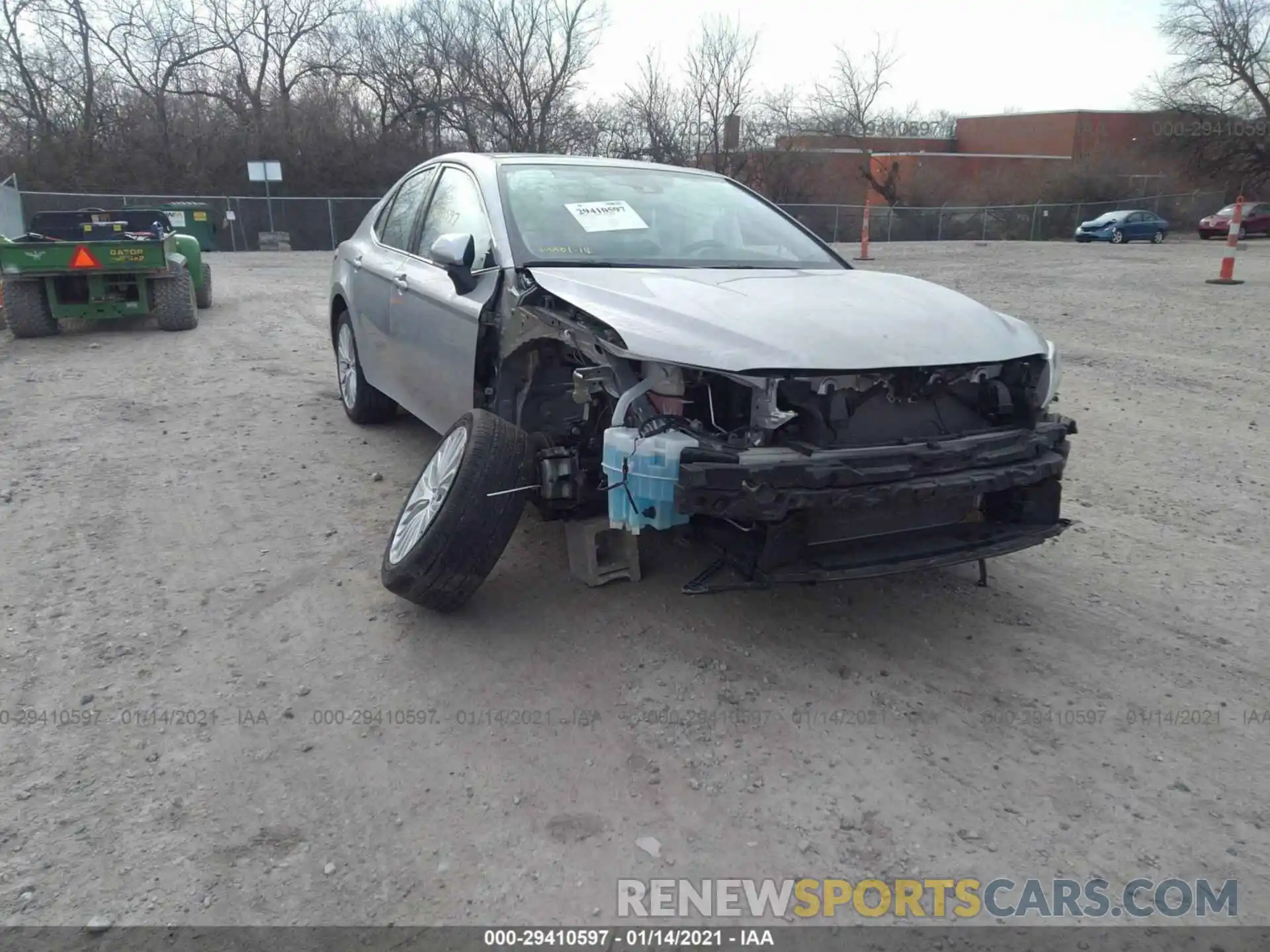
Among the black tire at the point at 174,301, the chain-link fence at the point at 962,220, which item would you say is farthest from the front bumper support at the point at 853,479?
the chain-link fence at the point at 962,220

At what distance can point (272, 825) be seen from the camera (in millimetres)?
2578

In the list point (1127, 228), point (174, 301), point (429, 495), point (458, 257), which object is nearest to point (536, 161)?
point (458, 257)

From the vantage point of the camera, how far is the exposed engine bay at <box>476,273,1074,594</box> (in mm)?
2996

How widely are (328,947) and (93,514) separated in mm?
3391

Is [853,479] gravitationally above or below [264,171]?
below

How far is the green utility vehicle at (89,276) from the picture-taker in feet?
32.5

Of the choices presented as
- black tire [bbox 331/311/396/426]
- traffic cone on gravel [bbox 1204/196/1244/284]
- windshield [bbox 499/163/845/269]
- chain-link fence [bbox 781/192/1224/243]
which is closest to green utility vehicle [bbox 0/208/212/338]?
black tire [bbox 331/311/396/426]

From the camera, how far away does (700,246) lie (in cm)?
437

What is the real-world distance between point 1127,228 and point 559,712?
116ft

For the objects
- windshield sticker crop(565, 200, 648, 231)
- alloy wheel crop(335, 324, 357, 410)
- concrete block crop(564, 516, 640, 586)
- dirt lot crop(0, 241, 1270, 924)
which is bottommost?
dirt lot crop(0, 241, 1270, 924)

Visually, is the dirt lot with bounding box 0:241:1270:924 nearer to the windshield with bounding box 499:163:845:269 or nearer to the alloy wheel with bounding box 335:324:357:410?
the alloy wheel with bounding box 335:324:357:410

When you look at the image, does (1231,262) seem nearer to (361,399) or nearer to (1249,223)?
(361,399)

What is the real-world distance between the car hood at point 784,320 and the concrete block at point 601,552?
924mm

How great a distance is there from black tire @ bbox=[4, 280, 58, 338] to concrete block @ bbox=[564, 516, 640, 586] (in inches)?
348
